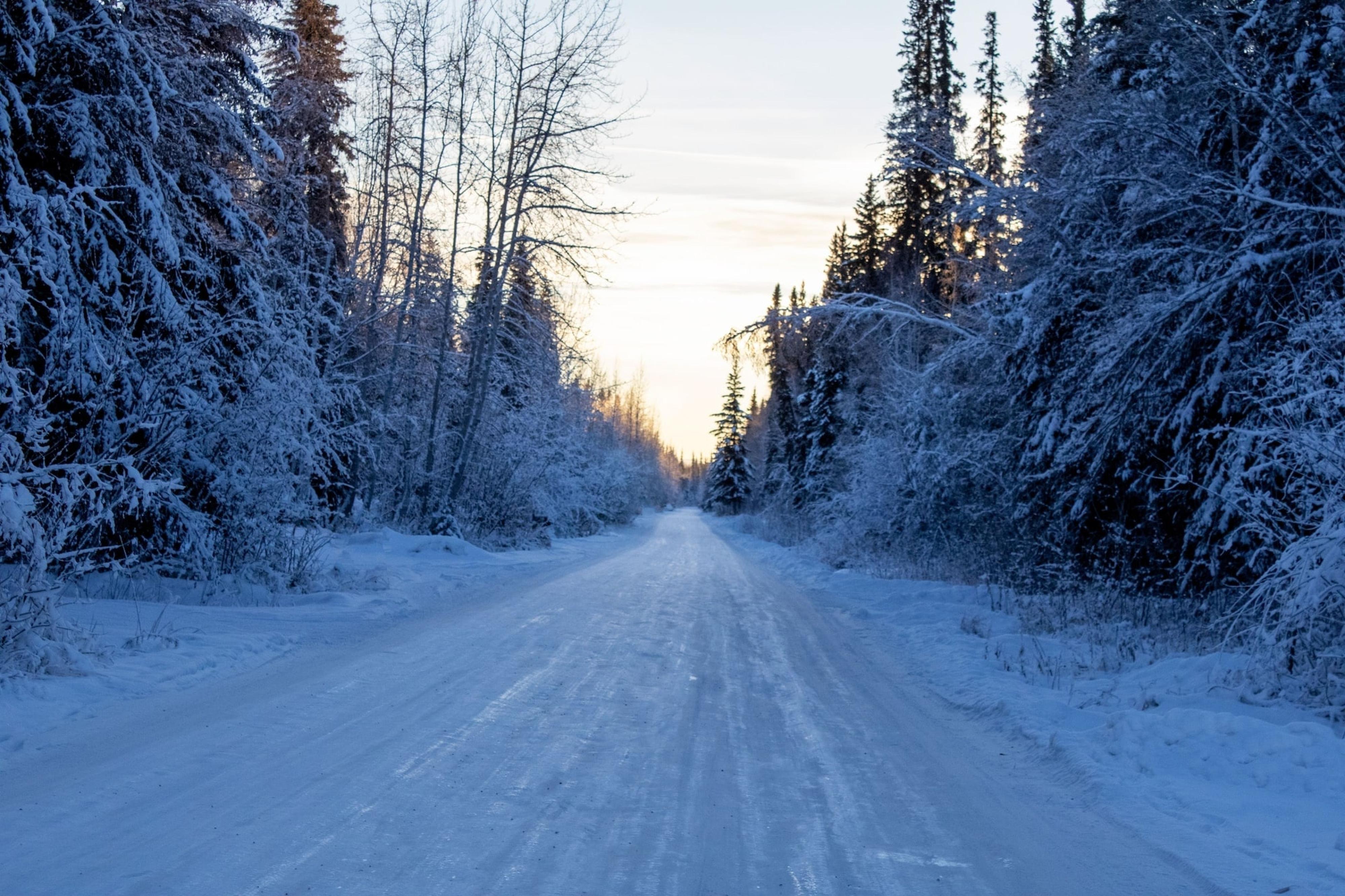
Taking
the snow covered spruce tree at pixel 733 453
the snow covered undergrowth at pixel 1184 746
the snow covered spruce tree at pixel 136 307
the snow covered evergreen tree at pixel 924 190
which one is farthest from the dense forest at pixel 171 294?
the snow covered spruce tree at pixel 733 453

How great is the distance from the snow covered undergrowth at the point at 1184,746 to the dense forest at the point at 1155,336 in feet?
2.34

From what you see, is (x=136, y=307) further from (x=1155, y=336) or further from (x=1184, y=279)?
(x=1184, y=279)

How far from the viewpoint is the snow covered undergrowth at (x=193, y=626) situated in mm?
5406

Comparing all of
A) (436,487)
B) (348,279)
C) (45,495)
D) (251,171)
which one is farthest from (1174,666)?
(436,487)

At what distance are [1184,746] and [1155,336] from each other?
544 cm

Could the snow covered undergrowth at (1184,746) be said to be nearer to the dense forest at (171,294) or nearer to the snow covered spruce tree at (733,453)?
the dense forest at (171,294)

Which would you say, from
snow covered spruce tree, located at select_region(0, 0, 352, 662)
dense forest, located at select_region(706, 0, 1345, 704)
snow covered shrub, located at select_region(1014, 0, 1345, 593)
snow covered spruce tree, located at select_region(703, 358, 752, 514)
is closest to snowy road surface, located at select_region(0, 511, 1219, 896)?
snow covered spruce tree, located at select_region(0, 0, 352, 662)

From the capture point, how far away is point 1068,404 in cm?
1182

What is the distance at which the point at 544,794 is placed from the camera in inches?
167

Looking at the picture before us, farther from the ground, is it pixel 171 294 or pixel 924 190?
pixel 924 190

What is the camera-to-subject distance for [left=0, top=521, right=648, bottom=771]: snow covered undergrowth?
541cm

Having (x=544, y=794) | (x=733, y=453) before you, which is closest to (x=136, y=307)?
(x=544, y=794)

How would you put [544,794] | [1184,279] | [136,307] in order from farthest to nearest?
[1184,279] → [136,307] → [544,794]

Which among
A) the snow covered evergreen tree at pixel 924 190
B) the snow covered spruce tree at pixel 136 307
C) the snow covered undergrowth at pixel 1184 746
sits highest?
the snow covered evergreen tree at pixel 924 190
